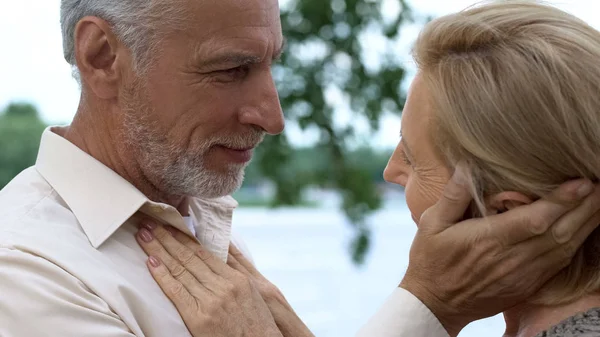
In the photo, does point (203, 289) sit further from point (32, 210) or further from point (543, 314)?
point (543, 314)

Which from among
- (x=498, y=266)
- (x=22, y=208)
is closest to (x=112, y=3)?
(x=22, y=208)

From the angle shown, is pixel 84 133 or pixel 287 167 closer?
pixel 84 133

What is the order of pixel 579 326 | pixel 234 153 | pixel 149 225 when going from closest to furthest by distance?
pixel 579 326 < pixel 149 225 < pixel 234 153

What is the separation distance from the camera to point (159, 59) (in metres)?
2.00

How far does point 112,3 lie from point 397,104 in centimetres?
187

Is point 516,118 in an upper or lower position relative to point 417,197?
upper

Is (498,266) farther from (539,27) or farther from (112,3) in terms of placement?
(112,3)

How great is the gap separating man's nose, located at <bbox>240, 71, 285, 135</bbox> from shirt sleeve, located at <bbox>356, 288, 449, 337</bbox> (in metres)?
0.55

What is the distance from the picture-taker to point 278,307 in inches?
79.3

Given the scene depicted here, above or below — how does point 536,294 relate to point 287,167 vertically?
above

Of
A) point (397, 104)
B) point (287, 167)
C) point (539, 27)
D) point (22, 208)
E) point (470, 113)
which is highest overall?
point (539, 27)

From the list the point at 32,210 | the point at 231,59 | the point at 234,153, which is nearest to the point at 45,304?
the point at 32,210

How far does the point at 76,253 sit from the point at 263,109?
0.58 metres

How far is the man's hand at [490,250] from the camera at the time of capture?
1.59 meters
